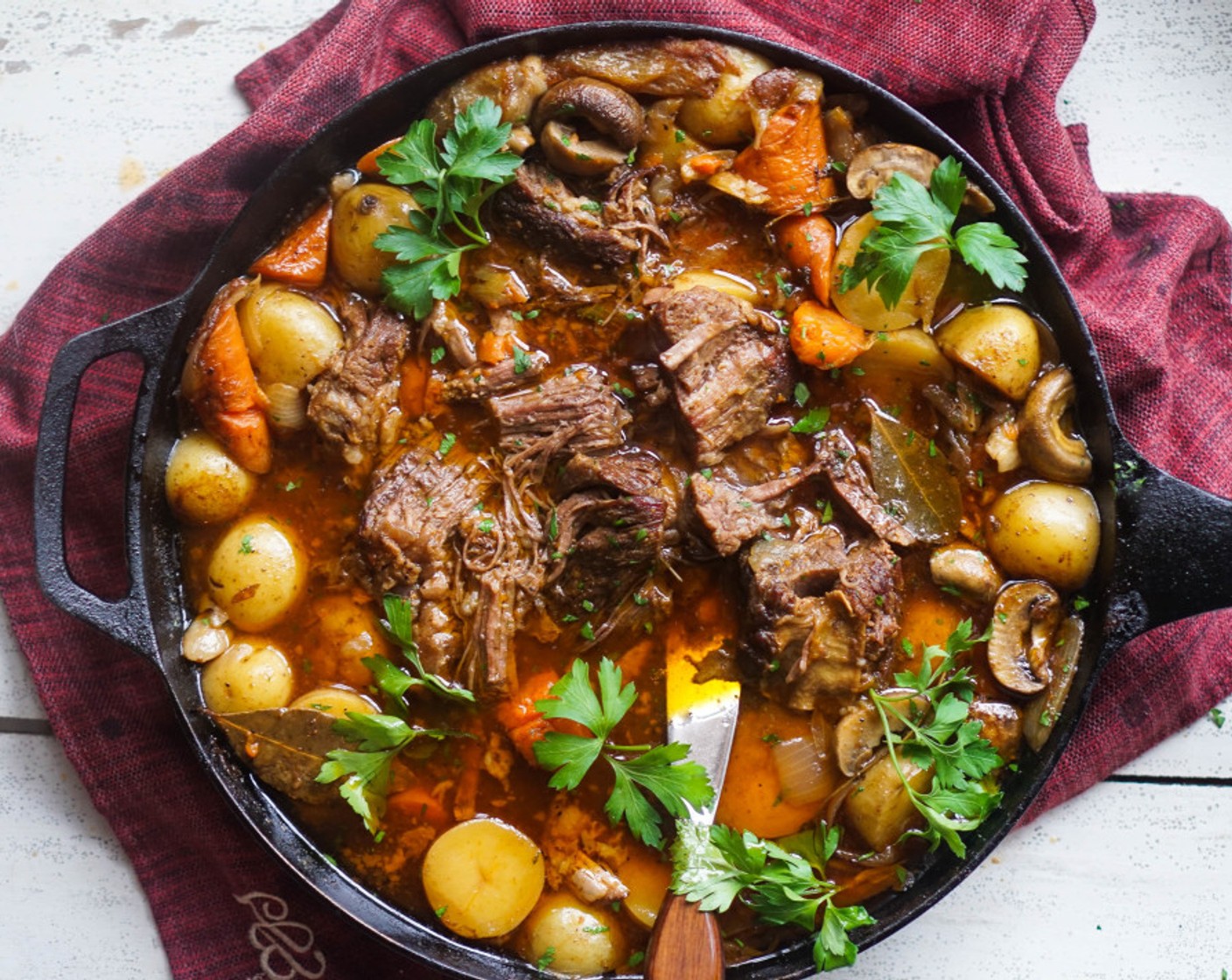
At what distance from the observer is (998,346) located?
2779 mm

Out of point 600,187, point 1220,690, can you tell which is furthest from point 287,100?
point 1220,690

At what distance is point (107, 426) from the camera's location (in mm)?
3152

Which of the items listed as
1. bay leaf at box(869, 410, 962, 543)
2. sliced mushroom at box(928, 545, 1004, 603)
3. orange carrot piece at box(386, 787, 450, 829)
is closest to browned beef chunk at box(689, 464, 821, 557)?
bay leaf at box(869, 410, 962, 543)

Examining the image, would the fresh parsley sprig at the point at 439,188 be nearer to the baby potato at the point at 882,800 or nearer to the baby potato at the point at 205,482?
the baby potato at the point at 205,482

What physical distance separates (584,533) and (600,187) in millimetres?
865

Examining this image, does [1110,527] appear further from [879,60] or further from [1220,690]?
[879,60]

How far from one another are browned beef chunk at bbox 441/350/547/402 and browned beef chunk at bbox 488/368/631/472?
0.08 ft

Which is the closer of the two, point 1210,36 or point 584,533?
point 584,533

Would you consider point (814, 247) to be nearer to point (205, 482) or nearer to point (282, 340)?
point (282, 340)

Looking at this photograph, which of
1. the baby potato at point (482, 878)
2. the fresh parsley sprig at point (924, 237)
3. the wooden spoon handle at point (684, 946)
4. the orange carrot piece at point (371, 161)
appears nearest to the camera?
the wooden spoon handle at point (684, 946)

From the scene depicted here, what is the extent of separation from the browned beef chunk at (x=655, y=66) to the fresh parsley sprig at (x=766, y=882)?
1.80 meters

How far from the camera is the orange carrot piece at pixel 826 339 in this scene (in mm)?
2785

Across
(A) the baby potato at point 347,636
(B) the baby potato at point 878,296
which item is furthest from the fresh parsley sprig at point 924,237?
(A) the baby potato at point 347,636

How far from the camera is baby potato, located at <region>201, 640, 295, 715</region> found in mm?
2805
